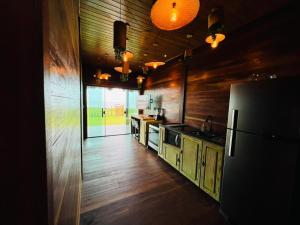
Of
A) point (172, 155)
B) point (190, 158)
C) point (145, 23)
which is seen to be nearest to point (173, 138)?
point (172, 155)

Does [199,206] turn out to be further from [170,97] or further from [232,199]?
[170,97]

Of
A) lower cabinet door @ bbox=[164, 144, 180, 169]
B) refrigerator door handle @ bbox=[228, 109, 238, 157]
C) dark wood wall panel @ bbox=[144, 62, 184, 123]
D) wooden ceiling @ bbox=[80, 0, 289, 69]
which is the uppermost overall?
wooden ceiling @ bbox=[80, 0, 289, 69]

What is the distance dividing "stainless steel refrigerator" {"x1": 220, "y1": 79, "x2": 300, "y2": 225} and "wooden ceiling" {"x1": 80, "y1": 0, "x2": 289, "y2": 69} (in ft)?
3.99

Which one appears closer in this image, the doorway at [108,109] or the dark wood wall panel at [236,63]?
the dark wood wall panel at [236,63]

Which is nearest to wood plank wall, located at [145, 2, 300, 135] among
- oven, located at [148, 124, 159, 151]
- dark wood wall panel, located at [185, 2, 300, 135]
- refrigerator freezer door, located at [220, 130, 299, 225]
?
dark wood wall panel, located at [185, 2, 300, 135]

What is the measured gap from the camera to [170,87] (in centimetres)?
438

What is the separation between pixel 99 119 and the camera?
20.5 feet

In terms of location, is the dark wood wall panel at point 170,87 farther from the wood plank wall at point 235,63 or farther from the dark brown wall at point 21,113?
the dark brown wall at point 21,113

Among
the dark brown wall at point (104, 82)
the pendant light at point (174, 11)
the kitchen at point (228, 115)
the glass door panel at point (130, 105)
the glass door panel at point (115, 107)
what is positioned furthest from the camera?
the glass door panel at point (130, 105)

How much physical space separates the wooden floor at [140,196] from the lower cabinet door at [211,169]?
19 centimetres

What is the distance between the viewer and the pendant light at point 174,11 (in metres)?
1.04

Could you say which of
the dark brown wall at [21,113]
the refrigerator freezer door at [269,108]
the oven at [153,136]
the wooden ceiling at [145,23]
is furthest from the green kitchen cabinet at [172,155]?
the dark brown wall at [21,113]

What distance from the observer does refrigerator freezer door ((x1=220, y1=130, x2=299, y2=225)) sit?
1.32 m

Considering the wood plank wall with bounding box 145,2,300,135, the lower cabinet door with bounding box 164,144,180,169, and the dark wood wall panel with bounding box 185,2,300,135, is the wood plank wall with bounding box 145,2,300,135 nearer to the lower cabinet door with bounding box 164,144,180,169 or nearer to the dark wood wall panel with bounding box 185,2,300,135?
the dark wood wall panel with bounding box 185,2,300,135
